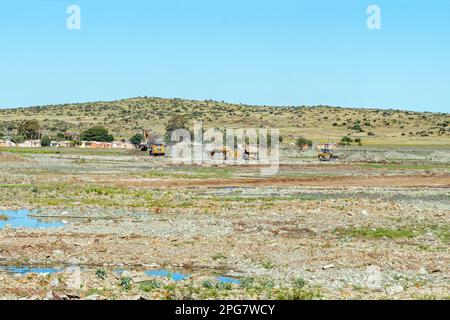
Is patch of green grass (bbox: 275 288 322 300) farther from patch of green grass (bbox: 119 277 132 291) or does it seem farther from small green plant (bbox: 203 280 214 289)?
patch of green grass (bbox: 119 277 132 291)

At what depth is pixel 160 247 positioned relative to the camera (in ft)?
69.1

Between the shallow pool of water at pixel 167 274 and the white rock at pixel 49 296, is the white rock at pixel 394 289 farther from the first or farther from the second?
the white rock at pixel 49 296

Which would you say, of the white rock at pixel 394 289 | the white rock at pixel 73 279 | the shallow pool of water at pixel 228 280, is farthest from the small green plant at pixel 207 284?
the white rock at pixel 394 289

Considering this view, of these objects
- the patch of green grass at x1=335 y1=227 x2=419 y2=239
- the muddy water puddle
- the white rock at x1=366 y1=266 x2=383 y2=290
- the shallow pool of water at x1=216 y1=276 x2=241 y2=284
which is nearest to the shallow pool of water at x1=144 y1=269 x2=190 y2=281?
the muddy water puddle

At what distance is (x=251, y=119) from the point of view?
157 metres

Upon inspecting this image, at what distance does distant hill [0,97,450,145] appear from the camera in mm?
141500

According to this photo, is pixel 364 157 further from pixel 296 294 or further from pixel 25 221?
pixel 296 294

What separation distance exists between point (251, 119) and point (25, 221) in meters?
131

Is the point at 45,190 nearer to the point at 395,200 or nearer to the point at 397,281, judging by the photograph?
the point at 395,200

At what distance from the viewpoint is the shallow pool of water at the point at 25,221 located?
2587 cm

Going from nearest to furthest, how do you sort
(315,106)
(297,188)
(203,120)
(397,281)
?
(397,281) → (297,188) → (203,120) → (315,106)

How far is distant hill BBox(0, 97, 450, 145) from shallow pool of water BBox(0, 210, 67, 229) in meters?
100.0

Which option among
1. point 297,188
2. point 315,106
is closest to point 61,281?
point 297,188
